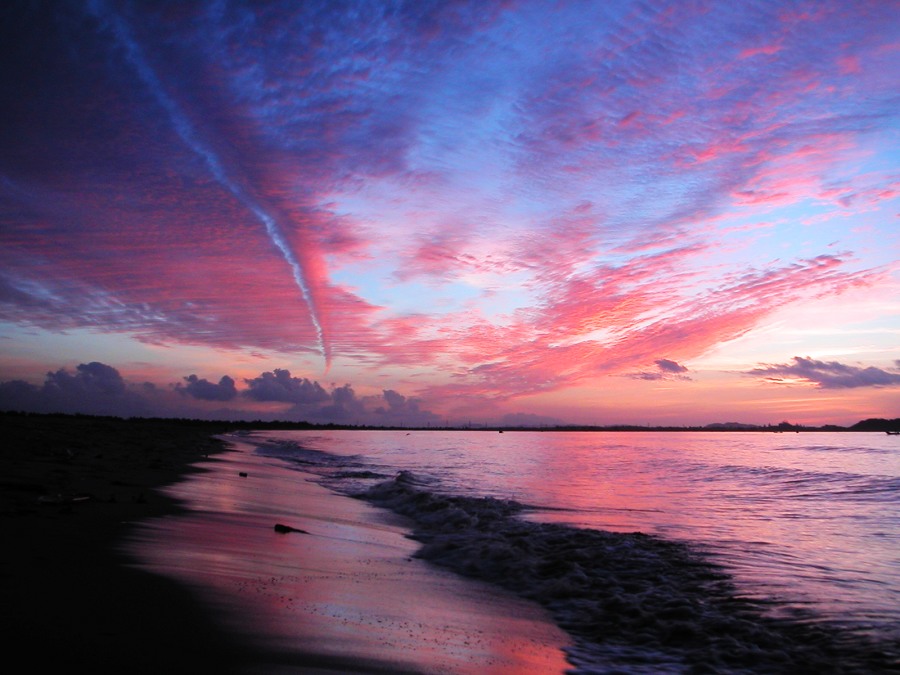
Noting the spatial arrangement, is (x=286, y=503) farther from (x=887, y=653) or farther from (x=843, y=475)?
(x=843, y=475)

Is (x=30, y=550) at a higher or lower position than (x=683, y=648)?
higher

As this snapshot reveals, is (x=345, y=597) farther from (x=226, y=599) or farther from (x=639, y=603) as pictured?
(x=639, y=603)

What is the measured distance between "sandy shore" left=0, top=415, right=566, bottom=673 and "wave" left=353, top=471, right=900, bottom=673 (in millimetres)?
847

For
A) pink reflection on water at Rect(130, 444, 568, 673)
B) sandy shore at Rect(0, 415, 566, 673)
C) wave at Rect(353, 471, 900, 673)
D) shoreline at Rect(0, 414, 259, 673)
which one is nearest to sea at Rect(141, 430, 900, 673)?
wave at Rect(353, 471, 900, 673)

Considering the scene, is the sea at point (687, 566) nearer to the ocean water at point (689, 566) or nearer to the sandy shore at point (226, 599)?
the ocean water at point (689, 566)

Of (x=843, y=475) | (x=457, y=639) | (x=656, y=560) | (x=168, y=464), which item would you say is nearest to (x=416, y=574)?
(x=457, y=639)

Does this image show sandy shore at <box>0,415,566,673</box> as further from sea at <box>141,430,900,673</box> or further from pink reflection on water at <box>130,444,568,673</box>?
sea at <box>141,430,900,673</box>

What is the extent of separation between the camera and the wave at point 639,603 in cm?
704

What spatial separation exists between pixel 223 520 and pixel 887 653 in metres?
12.3

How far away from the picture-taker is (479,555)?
12328mm

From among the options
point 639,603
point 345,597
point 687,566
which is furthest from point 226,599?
point 687,566

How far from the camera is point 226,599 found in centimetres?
667

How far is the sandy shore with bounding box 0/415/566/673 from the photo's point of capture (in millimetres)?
4984

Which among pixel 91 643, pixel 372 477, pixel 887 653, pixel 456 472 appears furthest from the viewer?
pixel 456 472
